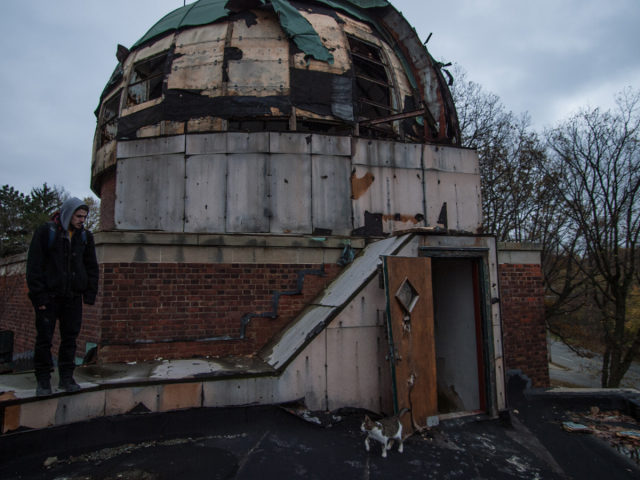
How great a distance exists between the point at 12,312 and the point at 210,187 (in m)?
6.43

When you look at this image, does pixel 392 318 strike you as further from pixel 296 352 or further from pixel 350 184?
pixel 350 184

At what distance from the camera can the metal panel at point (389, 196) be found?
Answer: 23.5ft

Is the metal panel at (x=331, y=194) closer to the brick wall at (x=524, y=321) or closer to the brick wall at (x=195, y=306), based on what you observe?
the brick wall at (x=195, y=306)

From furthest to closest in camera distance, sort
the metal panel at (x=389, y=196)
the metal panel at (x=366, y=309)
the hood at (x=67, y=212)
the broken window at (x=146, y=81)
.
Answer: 1. the broken window at (x=146, y=81)
2. the metal panel at (x=389, y=196)
3. the metal panel at (x=366, y=309)
4. the hood at (x=67, y=212)

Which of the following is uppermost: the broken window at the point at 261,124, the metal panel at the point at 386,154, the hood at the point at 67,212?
the broken window at the point at 261,124

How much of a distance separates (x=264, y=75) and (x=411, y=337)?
6113mm

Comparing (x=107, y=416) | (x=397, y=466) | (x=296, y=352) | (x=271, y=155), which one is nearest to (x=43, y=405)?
(x=107, y=416)

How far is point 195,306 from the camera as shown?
573 centimetres

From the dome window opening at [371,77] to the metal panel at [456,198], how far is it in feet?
7.58

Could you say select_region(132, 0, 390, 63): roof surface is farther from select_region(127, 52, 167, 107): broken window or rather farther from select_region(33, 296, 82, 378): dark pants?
select_region(33, 296, 82, 378): dark pants

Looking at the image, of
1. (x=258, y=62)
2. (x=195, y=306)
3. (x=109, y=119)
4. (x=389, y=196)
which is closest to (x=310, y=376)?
(x=195, y=306)

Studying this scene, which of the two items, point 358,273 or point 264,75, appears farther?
point 264,75

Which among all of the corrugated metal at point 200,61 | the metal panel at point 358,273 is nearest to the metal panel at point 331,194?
the metal panel at point 358,273

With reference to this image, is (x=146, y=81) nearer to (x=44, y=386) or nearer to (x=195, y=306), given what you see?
(x=195, y=306)
